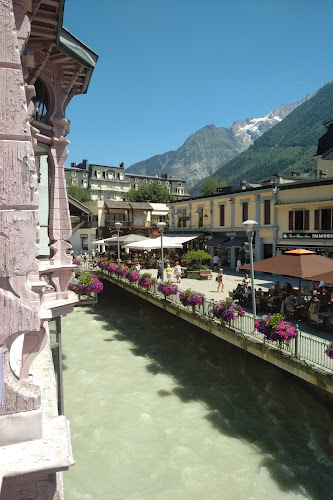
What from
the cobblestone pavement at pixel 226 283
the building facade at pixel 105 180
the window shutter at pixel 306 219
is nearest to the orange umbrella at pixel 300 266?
the cobblestone pavement at pixel 226 283

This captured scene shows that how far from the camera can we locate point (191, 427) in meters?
10.8

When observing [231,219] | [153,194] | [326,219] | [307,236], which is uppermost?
[153,194]

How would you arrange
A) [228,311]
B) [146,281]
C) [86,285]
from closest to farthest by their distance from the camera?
[228,311] < [86,285] < [146,281]

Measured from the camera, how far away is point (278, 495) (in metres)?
8.02

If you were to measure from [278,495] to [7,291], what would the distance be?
8511 mm

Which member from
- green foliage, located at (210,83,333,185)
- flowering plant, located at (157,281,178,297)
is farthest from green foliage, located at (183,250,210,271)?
green foliage, located at (210,83,333,185)

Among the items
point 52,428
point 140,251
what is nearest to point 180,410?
point 52,428

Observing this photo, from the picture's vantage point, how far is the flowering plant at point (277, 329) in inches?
386

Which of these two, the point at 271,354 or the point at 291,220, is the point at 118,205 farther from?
the point at 271,354

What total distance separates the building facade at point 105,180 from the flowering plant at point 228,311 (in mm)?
65691

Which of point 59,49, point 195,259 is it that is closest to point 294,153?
point 195,259

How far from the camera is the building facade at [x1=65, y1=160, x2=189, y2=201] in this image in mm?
78188

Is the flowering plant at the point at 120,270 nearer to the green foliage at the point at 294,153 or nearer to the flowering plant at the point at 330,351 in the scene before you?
the flowering plant at the point at 330,351

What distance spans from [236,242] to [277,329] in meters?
22.0
